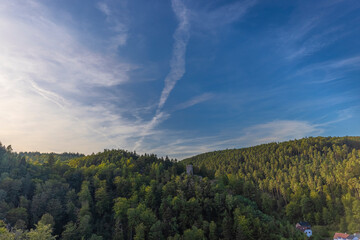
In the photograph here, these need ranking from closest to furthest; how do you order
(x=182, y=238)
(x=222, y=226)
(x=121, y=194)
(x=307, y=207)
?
(x=182, y=238) < (x=222, y=226) < (x=121, y=194) < (x=307, y=207)

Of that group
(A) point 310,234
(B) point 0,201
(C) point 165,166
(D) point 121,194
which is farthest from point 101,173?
(A) point 310,234

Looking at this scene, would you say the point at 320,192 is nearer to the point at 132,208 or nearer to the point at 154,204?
the point at 154,204

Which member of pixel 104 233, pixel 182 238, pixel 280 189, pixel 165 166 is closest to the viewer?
pixel 182 238

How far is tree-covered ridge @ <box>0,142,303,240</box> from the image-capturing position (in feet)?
241

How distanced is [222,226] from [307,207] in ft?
261

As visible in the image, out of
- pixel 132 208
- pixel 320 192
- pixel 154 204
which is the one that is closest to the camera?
pixel 132 208

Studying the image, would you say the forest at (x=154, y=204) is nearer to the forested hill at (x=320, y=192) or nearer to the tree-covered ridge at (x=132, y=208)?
the tree-covered ridge at (x=132, y=208)

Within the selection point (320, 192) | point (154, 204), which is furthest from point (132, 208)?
point (320, 192)

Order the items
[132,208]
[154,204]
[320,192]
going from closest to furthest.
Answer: [132,208]
[154,204]
[320,192]

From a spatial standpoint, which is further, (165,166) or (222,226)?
(165,166)

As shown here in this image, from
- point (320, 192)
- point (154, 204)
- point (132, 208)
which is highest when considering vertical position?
point (320, 192)

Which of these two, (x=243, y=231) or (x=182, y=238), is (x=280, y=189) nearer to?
(x=243, y=231)

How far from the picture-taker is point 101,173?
119 metres

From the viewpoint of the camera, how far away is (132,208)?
81688mm
